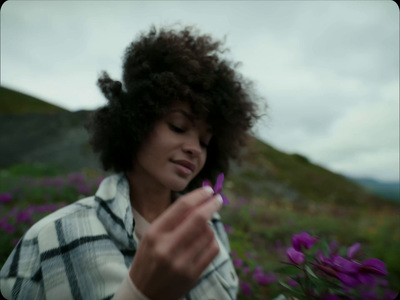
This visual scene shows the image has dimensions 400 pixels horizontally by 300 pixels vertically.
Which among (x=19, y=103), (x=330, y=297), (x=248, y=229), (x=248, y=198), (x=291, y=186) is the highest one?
(x=330, y=297)

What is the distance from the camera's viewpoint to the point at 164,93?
1.44m

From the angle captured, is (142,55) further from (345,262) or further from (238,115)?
(345,262)

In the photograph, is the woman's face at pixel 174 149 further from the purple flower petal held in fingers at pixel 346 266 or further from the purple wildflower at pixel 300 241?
the purple flower petal held in fingers at pixel 346 266

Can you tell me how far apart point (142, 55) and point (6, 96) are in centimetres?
2724

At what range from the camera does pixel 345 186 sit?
1585 cm

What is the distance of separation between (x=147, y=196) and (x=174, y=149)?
351 millimetres

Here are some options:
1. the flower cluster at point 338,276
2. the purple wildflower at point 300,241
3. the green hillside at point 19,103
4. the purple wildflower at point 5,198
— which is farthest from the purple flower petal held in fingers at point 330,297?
the green hillside at point 19,103

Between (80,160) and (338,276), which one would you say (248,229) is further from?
(80,160)

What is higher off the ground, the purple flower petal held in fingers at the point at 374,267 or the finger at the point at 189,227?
the purple flower petal held in fingers at the point at 374,267

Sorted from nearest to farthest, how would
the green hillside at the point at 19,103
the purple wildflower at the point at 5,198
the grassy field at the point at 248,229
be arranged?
1. the grassy field at the point at 248,229
2. the purple wildflower at the point at 5,198
3. the green hillside at the point at 19,103

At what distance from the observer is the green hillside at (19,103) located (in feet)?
70.3

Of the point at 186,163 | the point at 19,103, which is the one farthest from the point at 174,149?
the point at 19,103

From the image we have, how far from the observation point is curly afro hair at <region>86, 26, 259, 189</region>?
1.46m

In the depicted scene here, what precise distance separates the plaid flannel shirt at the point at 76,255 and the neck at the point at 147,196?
0.23 m
